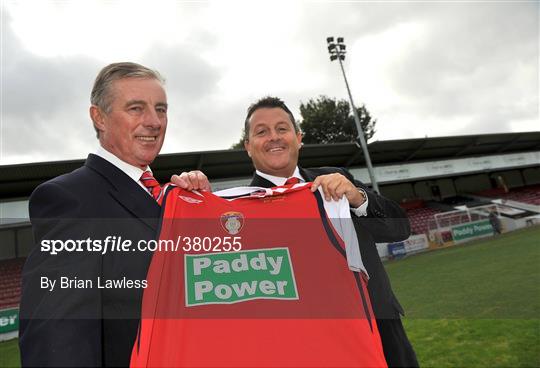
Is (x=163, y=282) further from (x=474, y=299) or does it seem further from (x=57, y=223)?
(x=474, y=299)

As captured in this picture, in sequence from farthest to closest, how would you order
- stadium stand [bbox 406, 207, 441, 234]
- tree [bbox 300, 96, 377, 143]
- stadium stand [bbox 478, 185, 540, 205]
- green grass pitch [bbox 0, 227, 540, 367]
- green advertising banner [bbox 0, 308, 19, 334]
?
tree [bbox 300, 96, 377, 143] < stadium stand [bbox 478, 185, 540, 205] < stadium stand [bbox 406, 207, 441, 234] < green advertising banner [bbox 0, 308, 19, 334] < green grass pitch [bbox 0, 227, 540, 367]

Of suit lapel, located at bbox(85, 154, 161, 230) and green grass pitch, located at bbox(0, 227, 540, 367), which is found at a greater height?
suit lapel, located at bbox(85, 154, 161, 230)

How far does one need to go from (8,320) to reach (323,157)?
17232 mm

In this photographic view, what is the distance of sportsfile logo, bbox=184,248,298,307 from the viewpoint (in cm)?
160

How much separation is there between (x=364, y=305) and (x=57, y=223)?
1435 millimetres

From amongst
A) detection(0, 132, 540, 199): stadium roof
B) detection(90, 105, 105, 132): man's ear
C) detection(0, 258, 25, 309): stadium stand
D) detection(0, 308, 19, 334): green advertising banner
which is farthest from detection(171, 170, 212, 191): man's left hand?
detection(0, 132, 540, 199): stadium roof

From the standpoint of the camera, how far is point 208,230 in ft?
5.89

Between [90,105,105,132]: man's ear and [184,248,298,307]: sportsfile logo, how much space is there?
0.77m

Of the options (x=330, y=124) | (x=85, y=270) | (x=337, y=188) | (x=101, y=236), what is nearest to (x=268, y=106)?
(x=337, y=188)

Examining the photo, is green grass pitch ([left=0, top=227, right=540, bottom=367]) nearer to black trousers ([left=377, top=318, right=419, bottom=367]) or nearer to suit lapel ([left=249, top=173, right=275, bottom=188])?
black trousers ([left=377, top=318, right=419, bottom=367])

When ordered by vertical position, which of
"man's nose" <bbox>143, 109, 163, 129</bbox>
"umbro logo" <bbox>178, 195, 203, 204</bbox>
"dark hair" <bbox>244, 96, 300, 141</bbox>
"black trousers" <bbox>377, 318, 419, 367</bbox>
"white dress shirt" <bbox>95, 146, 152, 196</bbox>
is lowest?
"black trousers" <bbox>377, 318, 419, 367</bbox>

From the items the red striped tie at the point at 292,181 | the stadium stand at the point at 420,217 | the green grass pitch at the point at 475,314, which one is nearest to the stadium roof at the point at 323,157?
the stadium stand at the point at 420,217

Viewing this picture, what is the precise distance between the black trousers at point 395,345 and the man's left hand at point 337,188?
681 mm

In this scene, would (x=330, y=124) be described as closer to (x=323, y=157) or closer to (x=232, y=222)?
(x=323, y=157)
